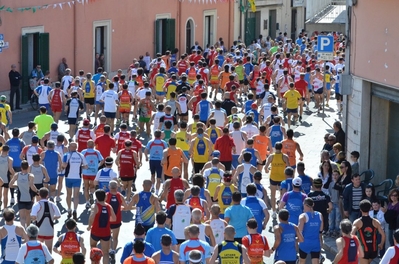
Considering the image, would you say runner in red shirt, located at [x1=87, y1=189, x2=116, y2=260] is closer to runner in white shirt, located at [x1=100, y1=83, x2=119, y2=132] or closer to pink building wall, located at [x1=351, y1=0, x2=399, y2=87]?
pink building wall, located at [x1=351, y1=0, x2=399, y2=87]

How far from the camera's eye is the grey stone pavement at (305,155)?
1654 cm

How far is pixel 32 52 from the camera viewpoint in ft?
104

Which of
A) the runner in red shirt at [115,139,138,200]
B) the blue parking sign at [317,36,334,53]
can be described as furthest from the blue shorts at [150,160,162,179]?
the blue parking sign at [317,36,334,53]

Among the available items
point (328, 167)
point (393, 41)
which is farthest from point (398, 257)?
point (393, 41)

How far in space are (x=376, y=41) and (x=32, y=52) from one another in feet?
52.1

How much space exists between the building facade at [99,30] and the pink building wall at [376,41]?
13.5m

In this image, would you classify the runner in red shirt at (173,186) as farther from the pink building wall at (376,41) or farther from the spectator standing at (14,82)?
the spectator standing at (14,82)

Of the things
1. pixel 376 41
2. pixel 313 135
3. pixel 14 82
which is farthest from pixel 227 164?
pixel 14 82

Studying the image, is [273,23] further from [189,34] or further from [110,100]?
[110,100]

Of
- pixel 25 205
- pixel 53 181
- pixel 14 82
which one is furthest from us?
pixel 14 82

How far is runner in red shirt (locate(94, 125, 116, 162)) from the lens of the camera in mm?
19156

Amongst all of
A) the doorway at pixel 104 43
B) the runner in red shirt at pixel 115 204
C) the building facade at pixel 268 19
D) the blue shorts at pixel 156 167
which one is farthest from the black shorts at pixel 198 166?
the building facade at pixel 268 19

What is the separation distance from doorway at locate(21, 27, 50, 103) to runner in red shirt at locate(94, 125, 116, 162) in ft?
39.2

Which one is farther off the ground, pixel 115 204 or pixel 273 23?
pixel 273 23
